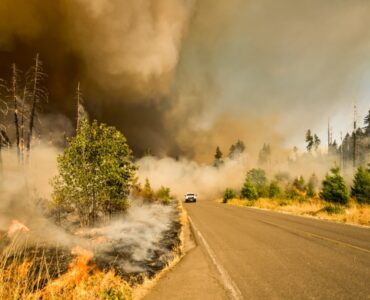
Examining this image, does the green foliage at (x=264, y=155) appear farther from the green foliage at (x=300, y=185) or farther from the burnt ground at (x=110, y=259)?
the burnt ground at (x=110, y=259)

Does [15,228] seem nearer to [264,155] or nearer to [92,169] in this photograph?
[92,169]

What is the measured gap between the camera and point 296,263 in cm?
808

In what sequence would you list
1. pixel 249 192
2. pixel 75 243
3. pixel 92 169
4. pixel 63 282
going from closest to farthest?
pixel 63 282
pixel 75 243
pixel 92 169
pixel 249 192

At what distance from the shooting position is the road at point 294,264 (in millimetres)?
5906

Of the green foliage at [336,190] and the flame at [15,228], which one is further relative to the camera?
the green foliage at [336,190]

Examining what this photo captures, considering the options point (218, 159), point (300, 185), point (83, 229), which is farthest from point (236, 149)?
point (83, 229)

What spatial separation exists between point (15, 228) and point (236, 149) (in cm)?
13867

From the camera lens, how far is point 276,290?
19.7 ft

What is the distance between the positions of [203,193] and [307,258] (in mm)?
116386

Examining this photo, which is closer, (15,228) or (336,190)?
(15,228)

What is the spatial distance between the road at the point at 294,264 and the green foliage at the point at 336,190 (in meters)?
20.0

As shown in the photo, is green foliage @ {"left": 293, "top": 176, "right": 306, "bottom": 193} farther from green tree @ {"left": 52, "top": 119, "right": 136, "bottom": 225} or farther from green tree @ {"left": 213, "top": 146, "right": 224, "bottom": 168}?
green tree @ {"left": 52, "top": 119, "right": 136, "bottom": 225}

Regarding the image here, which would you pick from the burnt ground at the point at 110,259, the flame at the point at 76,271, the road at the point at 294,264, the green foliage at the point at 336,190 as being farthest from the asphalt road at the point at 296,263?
the green foliage at the point at 336,190

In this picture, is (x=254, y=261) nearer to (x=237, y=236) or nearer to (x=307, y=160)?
(x=237, y=236)
